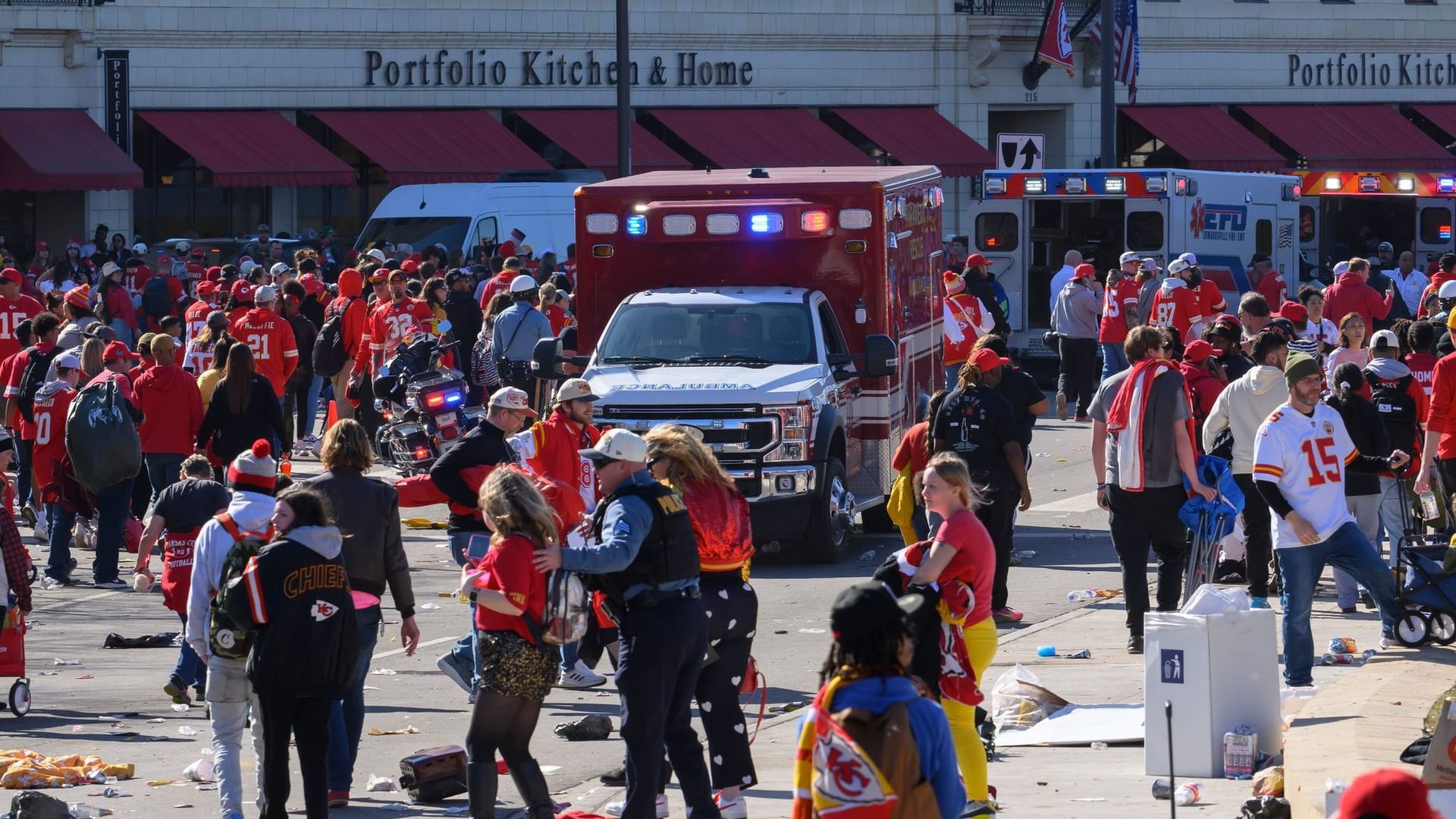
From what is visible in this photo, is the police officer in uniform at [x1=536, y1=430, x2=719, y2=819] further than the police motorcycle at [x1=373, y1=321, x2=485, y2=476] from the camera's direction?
No

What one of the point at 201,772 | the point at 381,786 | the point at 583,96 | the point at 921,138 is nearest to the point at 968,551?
the point at 381,786

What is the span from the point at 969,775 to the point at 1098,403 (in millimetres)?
4978

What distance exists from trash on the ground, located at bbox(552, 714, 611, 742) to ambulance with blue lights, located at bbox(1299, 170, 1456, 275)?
22.4 m

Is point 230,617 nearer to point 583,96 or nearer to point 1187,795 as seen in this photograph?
point 1187,795

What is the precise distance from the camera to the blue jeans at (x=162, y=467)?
1510 cm

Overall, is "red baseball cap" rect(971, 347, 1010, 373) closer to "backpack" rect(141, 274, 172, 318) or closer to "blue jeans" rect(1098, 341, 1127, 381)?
"blue jeans" rect(1098, 341, 1127, 381)

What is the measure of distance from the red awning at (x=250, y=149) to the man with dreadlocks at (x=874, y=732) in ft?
106

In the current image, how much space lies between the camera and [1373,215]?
38.5 meters

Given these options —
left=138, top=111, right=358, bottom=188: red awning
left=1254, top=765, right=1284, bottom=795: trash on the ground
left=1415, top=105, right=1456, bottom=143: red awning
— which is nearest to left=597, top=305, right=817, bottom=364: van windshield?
left=1254, top=765, right=1284, bottom=795: trash on the ground

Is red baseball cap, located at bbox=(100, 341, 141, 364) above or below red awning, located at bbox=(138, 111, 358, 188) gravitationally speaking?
below

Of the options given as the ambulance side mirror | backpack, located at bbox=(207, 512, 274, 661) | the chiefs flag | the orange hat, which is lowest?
backpack, located at bbox=(207, 512, 274, 661)

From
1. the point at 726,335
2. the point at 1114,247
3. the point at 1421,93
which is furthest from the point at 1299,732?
the point at 1421,93

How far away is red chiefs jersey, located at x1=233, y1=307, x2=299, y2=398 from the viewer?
19.0 meters

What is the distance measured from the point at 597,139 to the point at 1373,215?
46.6 ft
